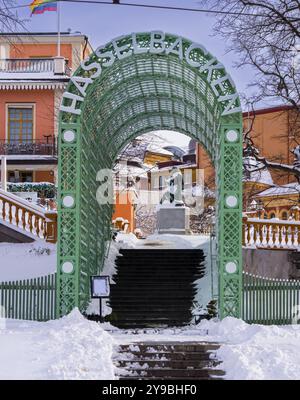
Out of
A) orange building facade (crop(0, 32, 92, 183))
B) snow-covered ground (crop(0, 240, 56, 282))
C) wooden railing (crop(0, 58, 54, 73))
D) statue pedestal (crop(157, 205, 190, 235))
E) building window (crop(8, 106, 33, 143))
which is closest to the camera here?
snow-covered ground (crop(0, 240, 56, 282))

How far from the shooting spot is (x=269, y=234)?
921 inches

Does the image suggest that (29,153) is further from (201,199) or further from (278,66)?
(278,66)

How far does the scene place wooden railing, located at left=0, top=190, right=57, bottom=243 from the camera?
22.6 m

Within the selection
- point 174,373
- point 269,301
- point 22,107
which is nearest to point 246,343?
point 174,373

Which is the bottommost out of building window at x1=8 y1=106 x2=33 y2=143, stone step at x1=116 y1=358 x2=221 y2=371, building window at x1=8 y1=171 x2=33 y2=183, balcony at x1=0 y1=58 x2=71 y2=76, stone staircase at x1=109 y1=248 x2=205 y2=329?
stone step at x1=116 y1=358 x2=221 y2=371

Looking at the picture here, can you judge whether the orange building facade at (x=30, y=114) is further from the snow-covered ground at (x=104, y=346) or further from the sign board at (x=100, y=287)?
the snow-covered ground at (x=104, y=346)

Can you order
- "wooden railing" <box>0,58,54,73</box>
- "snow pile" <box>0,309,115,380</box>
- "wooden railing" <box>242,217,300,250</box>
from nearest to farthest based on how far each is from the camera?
1. "snow pile" <box>0,309,115,380</box>
2. "wooden railing" <box>242,217,300,250</box>
3. "wooden railing" <box>0,58,54,73</box>

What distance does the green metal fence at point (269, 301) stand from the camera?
16.2m

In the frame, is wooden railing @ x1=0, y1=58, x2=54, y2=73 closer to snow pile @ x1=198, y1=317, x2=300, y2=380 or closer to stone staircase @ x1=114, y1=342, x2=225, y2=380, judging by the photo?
snow pile @ x1=198, y1=317, x2=300, y2=380

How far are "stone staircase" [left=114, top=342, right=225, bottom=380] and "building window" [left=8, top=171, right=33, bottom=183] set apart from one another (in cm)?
2685

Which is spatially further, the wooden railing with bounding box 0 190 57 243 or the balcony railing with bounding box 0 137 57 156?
the balcony railing with bounding box 0 137 57 156

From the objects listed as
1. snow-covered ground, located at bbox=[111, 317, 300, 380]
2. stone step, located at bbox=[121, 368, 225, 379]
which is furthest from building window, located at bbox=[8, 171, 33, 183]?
stone step, located at bbox=[121, 368, 225, 379]

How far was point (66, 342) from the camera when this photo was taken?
13406 millimetres

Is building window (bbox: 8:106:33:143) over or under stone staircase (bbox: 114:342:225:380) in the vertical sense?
over
